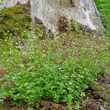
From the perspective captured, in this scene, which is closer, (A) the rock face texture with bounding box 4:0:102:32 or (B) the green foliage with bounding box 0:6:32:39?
(B) the green foliage with bounding box 0:6:32:39

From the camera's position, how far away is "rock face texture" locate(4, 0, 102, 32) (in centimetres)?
585

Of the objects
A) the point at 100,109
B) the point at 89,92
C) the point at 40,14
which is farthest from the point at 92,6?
the point at 100,109

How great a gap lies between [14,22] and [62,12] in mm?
2560

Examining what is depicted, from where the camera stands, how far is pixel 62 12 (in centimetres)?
653

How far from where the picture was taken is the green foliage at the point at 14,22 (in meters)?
4.80

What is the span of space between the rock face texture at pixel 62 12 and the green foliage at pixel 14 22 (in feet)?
1.55

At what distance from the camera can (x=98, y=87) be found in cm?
297

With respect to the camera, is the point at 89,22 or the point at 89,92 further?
the point at 89,22

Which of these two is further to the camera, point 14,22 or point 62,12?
point 62,12

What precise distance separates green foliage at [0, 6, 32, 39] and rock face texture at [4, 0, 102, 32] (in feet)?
1.55

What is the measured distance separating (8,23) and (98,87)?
12.9ft

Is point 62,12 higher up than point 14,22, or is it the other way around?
point 62,12

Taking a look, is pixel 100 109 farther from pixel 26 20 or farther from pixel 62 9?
pixel 62 9

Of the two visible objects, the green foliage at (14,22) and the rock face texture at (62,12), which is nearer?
the green foliage at (14,22)
